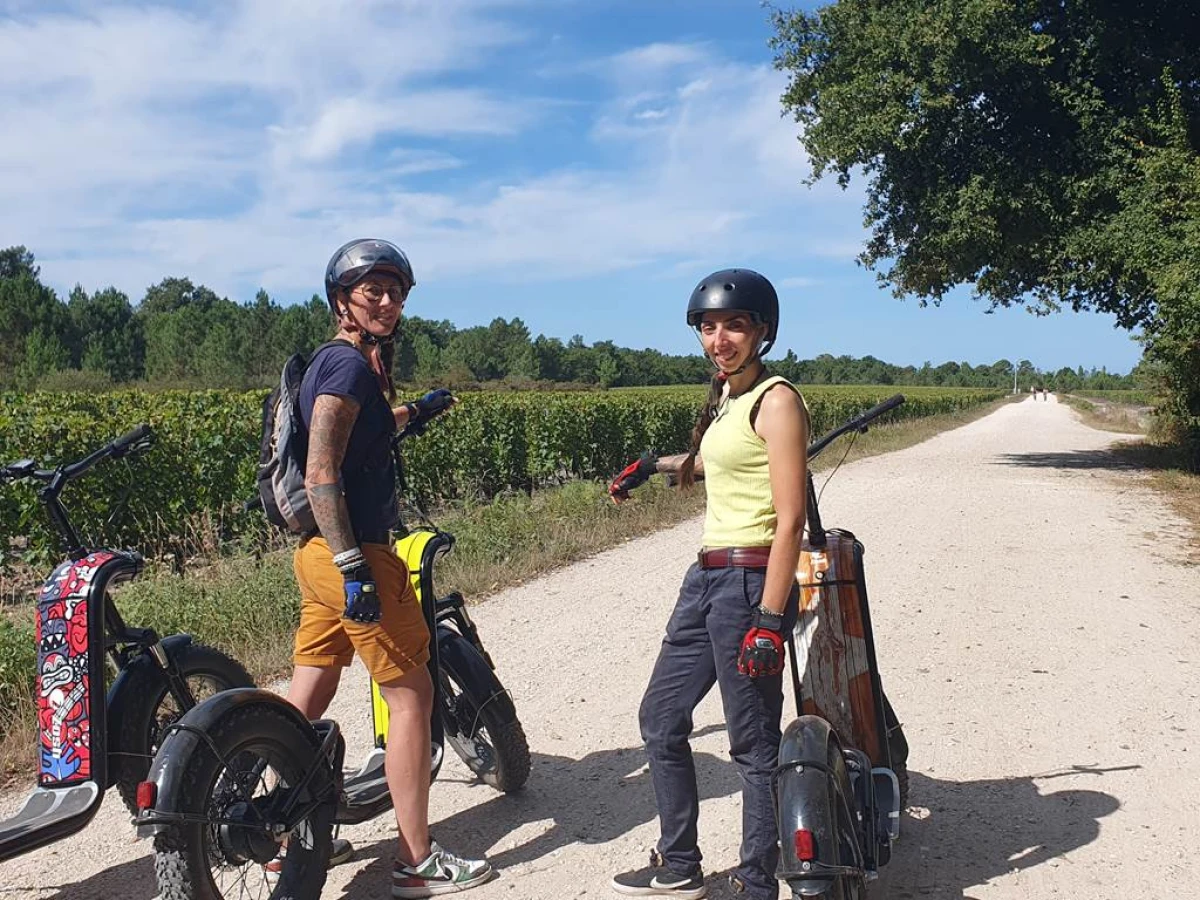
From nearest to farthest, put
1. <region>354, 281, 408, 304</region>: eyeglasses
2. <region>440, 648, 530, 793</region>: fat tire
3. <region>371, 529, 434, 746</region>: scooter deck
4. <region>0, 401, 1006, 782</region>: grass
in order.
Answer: <region>354, 281, 408, 304</region>: eyeglasses
<region>371, 529, 434, 746</region>: scooter deck
<region>440, 648, 530, 793</region>: fat tire
<region>0, 401, 1006, 782</region>: grass

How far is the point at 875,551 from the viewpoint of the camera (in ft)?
31.6

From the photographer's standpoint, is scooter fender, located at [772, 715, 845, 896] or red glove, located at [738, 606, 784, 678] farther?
red glove, located at [738, 606, 784, 678]

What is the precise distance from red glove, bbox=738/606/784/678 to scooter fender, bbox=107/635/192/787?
1952 millimetres

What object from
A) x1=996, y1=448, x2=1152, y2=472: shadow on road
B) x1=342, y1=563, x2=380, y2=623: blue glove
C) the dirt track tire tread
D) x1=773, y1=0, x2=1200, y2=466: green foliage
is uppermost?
x1=773, y1=0, x2=1200, y2=466: green foliage

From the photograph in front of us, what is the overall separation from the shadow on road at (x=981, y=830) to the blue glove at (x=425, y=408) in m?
2.27

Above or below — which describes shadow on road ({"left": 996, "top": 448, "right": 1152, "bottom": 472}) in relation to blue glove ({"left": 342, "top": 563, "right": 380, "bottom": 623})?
below

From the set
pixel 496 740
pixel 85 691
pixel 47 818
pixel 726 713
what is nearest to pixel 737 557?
pixel 726 713

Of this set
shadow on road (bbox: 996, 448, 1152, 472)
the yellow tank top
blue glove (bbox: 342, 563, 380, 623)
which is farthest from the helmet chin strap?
shadow on road (bbox: 996, 448, 1152, 472)

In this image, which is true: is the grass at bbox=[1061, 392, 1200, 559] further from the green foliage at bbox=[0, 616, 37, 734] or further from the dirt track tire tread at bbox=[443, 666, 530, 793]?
the green foliage at bbox=[0, 616, 37, 734]

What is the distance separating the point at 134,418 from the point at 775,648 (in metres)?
9.48

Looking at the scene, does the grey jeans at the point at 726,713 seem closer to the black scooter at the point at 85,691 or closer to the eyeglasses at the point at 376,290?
the eyeglasses at the point at 376,290

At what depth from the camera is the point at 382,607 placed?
3012mm

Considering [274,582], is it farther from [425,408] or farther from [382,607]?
[382,607]

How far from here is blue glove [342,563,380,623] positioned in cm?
285
